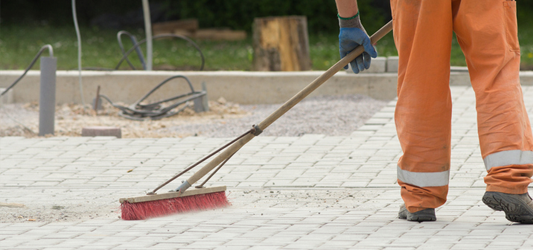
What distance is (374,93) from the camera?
8.37 m

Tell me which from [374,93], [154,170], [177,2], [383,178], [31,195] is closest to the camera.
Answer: [31,195]

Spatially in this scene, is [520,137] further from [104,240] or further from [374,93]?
[374,93]

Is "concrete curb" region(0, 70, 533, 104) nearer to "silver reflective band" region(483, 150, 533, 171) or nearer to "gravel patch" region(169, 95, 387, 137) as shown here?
"gravel patch" region(169, 95, 387, 137)

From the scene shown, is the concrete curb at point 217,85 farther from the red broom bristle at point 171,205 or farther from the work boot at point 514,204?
the work boot at point 514,204

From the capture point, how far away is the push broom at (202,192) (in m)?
3.62

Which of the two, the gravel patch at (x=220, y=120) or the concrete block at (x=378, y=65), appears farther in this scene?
the concrete block at (x=378, y=65)

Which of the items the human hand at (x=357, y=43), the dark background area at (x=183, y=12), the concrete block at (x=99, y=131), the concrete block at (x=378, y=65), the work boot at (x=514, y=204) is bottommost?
the work boot at (x=514, y=204)

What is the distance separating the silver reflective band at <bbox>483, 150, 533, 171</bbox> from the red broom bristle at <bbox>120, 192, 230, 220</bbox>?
1400mm

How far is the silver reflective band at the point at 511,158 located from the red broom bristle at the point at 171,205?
1.40 metres

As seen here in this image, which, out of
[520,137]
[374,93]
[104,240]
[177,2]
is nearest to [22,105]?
[374,93]

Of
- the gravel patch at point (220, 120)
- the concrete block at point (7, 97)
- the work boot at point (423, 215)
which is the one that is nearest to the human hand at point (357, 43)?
the work boot at point (423, 215)

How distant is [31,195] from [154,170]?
0.92 metres

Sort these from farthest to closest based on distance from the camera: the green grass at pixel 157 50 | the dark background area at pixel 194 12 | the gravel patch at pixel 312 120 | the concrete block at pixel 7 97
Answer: the dark background area at pixel 194 12 < the green grass at pixel 157 50 < the concrete block at pixel 7 97 < the gravel patch at pixel 312 120

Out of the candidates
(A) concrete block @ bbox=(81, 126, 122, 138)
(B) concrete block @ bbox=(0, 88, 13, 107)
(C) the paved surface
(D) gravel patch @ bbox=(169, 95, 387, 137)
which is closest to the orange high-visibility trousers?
(C) the paved surface
